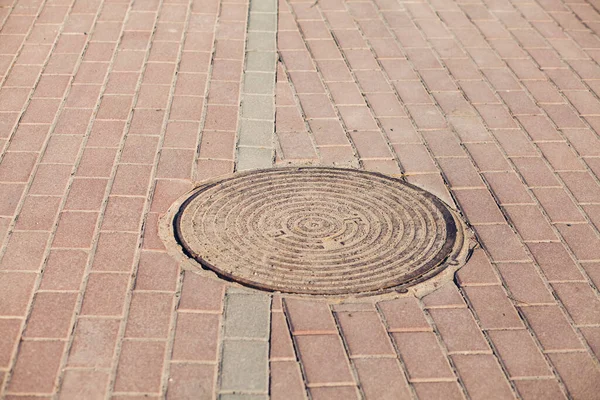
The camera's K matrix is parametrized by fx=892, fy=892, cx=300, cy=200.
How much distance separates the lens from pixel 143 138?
5.20 meters

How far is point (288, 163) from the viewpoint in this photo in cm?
502

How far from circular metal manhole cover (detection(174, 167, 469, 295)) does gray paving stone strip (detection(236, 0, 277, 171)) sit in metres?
0.22

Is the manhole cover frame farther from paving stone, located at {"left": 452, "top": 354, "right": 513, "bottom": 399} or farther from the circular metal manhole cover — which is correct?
paving stone, located at {"left": 452, "top": 354, "right": 513, "bottom": 399}

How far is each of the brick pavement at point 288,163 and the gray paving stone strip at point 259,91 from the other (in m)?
0.02

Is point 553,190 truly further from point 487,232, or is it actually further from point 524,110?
point 524,110

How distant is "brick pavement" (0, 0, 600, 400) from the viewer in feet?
11.5

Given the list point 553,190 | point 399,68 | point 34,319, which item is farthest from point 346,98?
point 34,319

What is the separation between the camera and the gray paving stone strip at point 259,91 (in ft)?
16.8

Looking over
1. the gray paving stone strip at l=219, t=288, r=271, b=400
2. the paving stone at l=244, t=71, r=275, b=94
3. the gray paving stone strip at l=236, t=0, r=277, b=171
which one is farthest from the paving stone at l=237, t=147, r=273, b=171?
the gray paving stone strip at l=219, t=288, r=271, b=400

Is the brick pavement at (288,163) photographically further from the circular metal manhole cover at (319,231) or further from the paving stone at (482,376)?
the circular metal manhole cover at (319,231)

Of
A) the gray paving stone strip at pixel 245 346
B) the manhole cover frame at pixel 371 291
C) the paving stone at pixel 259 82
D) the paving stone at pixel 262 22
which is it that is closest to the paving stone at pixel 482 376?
A: the manhole cover frame at pixel 371 291

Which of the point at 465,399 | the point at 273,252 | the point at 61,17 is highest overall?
the point at 465,399

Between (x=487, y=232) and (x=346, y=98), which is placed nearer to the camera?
(x=487, y=232)

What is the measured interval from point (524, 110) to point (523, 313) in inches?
86.3
